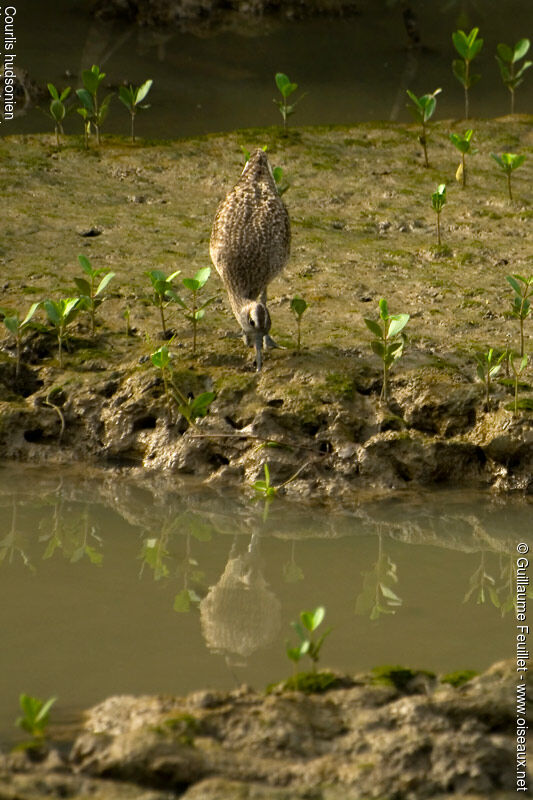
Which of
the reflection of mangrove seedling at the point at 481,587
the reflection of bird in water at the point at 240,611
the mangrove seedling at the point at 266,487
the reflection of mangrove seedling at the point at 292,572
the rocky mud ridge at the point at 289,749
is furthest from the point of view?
the mangrove seedling at the point at 266,487

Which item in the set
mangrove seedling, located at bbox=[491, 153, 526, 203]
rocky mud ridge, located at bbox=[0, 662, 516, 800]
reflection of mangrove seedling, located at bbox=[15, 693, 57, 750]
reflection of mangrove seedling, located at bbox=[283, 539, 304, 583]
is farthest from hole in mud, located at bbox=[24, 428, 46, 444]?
mangrove seedling, located at bbox=[491, 153, 526, 203]

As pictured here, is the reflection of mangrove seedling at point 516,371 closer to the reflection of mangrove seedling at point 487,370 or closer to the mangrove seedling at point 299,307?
the reflection of mangrove seedling at point 487,370

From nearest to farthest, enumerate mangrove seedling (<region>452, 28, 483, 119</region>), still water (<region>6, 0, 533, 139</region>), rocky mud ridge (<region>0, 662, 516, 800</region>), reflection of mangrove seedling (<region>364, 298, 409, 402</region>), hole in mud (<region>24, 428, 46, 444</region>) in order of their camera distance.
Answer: rocky mud ridge (<region>0, 662, 516, 800</region>), reflection of mangrove seedling (<region>364, 298, 409, 402</region>), hole in mud (<region>24, 428, 46, 444</region>), mangrove seedling (<region>452, 28, 483, 119</region>), still water (<region>6, 0, 533, 139</region>)

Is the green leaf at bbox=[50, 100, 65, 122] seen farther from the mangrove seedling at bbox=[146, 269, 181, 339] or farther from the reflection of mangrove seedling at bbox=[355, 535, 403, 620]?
the reflection of mangrove seedling at bbox=[355, 535, 403, 620]

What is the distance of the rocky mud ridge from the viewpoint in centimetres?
412

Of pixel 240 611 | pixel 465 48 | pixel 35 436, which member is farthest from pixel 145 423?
pixel 465 48

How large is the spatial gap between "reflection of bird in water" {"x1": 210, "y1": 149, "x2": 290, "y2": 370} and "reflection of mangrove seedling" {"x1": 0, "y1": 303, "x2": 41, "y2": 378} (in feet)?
4.36

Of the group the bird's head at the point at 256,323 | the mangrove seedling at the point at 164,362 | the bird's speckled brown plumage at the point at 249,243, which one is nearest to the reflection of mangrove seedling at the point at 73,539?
the mangrove seedling at the point at 164,362

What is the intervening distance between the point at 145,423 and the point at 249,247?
4.72 ft

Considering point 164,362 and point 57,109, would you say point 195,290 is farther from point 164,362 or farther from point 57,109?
point 57,109

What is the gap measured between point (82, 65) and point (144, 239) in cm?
667

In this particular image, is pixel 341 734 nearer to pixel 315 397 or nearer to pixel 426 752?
pixel 426 752

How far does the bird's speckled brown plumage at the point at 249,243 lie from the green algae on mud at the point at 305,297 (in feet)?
1.30

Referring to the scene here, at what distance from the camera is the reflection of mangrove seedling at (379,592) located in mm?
5980
